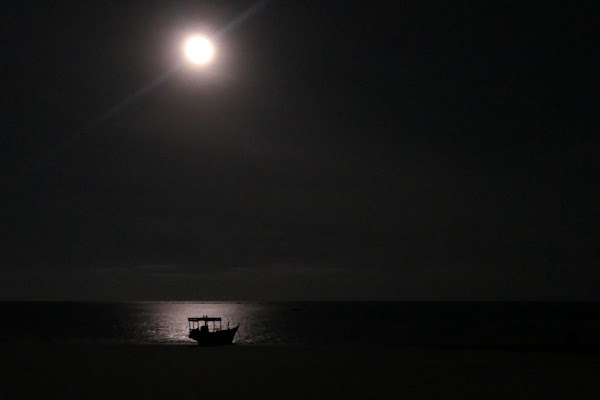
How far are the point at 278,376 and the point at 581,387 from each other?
11529 mm

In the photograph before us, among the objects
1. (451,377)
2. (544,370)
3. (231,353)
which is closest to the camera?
(451,377)

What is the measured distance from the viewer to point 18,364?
23.2m

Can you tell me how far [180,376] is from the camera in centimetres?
1969

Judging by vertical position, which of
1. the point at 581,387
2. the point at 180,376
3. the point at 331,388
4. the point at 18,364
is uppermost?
the point at 18,364

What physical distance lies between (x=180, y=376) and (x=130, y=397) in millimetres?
4192

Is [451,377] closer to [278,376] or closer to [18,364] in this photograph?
[278,376]

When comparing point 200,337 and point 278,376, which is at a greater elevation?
point 200,337

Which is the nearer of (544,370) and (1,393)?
(1,393)

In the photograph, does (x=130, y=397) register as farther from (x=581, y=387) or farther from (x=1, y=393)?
(x=581, y=387)

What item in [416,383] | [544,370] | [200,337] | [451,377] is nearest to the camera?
[416,383]

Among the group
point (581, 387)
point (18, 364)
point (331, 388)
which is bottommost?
point (581, 387)

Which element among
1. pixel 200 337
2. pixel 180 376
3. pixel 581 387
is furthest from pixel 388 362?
pixel 200 337

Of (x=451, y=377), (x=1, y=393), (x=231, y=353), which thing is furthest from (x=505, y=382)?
(x=1, y=393)

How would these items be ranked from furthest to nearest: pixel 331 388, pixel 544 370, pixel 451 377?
pixel 544 370 → pixel 451 377 → pixel 331 388
